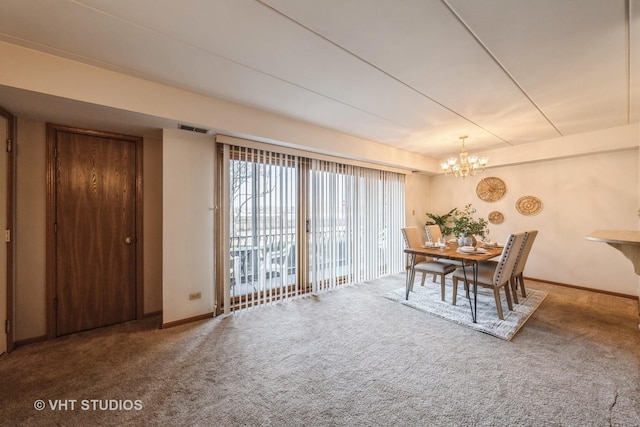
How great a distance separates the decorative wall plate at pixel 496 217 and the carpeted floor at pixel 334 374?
2164 mm

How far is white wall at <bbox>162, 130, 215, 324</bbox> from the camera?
275 centimetres

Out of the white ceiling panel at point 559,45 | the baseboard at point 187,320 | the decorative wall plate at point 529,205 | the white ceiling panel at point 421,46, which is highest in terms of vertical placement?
the white ceiling panel at point 421,46

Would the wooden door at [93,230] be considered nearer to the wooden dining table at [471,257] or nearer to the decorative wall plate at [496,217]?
the wooden dining table at [471,257]

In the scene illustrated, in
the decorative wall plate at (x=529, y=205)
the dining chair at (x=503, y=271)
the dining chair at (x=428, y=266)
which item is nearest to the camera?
the dining chair at (x=503, y=271)

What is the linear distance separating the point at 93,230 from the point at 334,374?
292cm

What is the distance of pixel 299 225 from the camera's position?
370 centimetres

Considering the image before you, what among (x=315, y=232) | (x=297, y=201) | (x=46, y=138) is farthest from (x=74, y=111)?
(x=315, y=232)

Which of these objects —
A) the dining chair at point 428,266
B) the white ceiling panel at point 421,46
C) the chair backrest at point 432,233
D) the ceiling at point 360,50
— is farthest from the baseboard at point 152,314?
the chair backrest at point 432,233

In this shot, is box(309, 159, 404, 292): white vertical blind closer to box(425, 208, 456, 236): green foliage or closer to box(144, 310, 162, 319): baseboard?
box(425, 208, 456, 236): green foliage

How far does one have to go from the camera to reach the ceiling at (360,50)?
1.48 meters

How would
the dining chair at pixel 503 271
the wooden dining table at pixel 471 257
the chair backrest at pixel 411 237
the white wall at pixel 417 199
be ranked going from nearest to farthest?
the dining chair at pixel 503 271 → the wooden dining table at pixel 471 257 → the chair backrest at pixel 411 237 → the white wall at pixel 417 199

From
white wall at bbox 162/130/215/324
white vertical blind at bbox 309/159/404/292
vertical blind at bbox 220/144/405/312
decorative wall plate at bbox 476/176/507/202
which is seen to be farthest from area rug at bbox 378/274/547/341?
white wall at bbox 162/130/215/324

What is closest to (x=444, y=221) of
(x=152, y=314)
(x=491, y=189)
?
(x=491, y=189)

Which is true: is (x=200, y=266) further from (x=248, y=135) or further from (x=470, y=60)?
(x=470, y=60)
